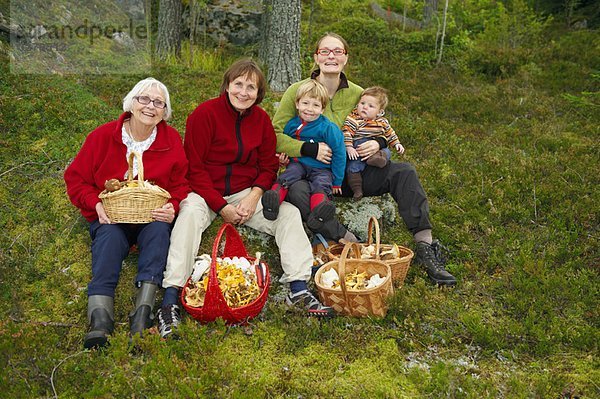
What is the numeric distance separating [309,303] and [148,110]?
7.34 feet

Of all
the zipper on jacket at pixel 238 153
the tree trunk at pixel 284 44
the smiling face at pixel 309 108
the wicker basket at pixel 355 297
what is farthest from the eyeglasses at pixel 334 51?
the tree trunk at pixel 284 44

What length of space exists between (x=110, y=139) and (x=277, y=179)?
5.72 feet

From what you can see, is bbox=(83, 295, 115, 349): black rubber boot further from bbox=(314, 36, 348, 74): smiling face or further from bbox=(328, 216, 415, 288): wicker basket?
bbox=(314, 36, 348, 74): smiling face

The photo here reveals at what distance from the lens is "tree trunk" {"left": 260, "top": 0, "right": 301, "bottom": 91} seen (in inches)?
364

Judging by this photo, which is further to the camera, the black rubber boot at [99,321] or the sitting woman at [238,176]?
the sitting woman at [238,176]

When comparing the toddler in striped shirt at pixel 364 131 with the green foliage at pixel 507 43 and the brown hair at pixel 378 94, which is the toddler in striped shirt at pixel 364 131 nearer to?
the brown hair at pixel 378 94

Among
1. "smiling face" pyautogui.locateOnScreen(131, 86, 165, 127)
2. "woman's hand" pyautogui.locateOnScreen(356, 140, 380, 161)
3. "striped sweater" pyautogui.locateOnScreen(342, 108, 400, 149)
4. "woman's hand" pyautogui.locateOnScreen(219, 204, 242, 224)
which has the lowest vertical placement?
"woman's hand" pyautogui.locateOnScreen(219, 204, 242, 224)

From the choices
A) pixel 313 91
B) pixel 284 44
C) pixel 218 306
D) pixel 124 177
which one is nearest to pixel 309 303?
pixel 218 306

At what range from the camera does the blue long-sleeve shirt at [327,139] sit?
18.6 ft

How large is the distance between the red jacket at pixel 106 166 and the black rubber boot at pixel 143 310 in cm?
80

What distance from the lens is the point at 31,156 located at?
6891 mm

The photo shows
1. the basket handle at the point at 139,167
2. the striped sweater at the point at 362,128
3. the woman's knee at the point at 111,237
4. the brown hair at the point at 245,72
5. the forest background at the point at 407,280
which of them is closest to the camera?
the forest background at the point at 407,280

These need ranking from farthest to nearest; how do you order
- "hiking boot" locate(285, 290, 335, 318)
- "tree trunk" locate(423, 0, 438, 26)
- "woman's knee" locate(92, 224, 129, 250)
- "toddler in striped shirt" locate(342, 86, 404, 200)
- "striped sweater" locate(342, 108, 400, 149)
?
"tree trunk" locate(423, 0, 438, 26)
"striped sweater" locate(342, 108, 400, 149)
"toddler in striped shirt" locate(342, 86, 404, 200)
"hiking boot" locate(285, 290, 335, 318)
"woman's knee" locate(92, 224, 129, 250)

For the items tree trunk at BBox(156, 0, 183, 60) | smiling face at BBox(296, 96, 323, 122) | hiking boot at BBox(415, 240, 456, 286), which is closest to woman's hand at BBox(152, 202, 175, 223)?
smiling face at BBox(296, 96, 323, 122)
